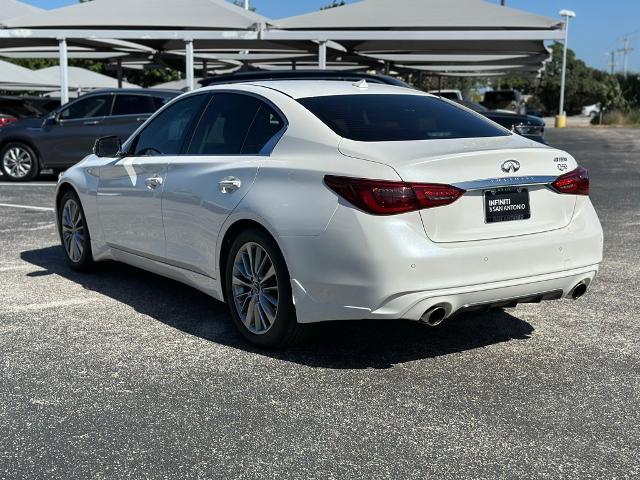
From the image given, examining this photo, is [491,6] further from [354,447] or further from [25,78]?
[25,78]

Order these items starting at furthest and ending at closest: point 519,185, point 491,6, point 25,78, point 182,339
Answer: point 25,78, point 491,6, point 182,339, point 519,185

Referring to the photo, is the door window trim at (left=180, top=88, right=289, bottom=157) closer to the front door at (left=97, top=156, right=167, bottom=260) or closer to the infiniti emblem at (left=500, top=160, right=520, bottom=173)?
the front door at (left=97, top=156, right=167, bottom=260)

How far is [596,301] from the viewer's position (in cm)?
584

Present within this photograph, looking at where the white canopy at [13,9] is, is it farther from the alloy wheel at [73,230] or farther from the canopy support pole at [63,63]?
the alloy wheel at [73,230]

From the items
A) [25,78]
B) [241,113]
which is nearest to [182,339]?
[241,113]

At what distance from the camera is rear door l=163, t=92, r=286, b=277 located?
477 centimetres

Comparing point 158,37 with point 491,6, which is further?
point 158,37

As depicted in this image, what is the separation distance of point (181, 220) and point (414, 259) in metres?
1.89

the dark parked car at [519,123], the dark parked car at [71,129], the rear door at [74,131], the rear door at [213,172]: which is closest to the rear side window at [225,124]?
the rear door at [213,172]

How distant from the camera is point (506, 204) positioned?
4234mm

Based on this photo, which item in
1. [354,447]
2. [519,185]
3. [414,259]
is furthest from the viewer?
[519,185]

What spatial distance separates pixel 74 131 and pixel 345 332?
10.5 metres

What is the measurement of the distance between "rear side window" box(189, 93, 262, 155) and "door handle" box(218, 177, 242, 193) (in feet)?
0.74

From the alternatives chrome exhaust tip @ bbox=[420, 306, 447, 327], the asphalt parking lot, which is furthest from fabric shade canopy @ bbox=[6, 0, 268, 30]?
chrome exhaust tip @ bbox=[420, 306, 447, 327]
